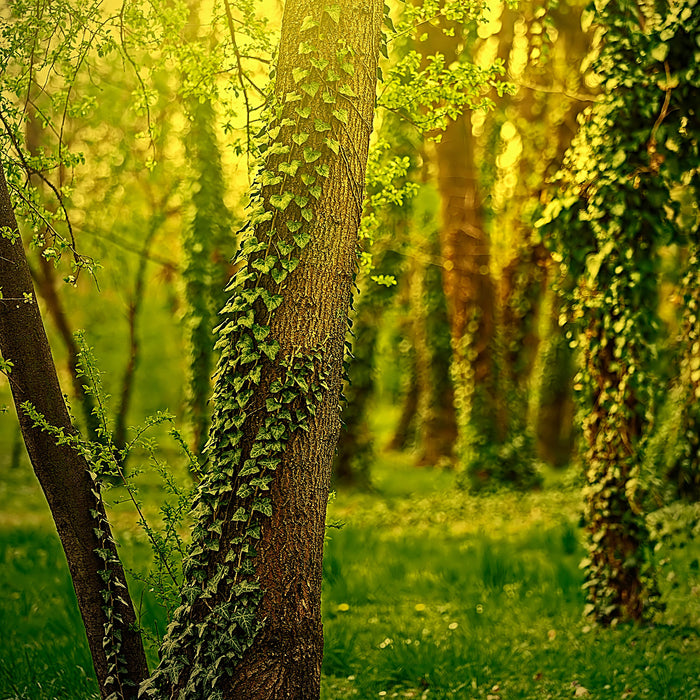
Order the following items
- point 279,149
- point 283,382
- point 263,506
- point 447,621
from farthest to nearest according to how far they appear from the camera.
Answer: point 447,621 < point 279,149 < point 283,382 < point 263,506

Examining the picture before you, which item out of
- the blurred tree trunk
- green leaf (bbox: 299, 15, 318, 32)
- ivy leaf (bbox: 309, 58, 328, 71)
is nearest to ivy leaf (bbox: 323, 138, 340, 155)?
ivy leaf (bbox: 309, 58, 328, 71)

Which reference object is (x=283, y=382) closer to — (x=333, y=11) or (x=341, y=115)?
(x=341, y=115)

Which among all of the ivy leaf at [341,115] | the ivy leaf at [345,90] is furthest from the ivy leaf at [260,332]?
the ivy leaf at [345,90]

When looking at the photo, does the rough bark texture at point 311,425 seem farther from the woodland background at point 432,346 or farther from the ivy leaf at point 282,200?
the woodland background at point 432,346

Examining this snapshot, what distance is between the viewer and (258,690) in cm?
397

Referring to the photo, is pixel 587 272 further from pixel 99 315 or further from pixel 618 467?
pixel 99 315

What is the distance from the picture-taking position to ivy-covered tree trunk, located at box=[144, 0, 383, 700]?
3.99 meters

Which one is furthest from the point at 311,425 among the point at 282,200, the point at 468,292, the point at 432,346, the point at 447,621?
the point at 432,346

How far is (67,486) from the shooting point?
4496mm

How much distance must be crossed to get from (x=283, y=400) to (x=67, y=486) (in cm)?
139

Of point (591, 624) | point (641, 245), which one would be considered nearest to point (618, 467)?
point (591, 624)

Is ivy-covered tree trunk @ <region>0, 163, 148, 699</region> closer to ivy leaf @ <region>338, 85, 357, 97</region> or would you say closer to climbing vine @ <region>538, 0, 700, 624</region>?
ivy leaf @ <region>338, 85, 357, 97</region>

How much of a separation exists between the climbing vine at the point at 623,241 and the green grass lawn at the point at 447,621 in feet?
1.69

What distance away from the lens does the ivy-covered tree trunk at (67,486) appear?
14.4ft
